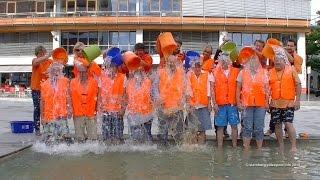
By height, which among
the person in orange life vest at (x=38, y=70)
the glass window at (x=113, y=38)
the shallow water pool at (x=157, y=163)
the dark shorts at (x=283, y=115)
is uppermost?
the glass window at (x=113, y=38)

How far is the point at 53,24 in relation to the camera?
1914 inches

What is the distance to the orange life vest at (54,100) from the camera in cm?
908

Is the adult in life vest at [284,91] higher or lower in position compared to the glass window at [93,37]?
lower

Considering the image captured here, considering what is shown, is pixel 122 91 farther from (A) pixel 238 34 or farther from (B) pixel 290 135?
(A) pixel 238 34

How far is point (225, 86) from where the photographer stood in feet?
29.8

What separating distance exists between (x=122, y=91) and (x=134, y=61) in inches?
24.8

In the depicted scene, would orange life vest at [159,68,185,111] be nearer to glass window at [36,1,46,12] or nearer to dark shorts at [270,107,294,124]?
dark shorts at [270,107,294,124]

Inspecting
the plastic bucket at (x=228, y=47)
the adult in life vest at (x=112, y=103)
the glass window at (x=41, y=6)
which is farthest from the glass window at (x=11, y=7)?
the plastic bucket at (x=228, y=47)

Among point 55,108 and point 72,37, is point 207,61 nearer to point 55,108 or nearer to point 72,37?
point 55,108

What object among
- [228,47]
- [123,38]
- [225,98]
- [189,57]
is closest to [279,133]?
[225,98]

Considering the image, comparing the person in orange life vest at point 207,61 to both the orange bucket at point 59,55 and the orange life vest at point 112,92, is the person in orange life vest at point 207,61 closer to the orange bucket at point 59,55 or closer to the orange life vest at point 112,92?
the orange life vest at point 112,92

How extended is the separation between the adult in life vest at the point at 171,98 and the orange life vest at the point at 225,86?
0.61 metres

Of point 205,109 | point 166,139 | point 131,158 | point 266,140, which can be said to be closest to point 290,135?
point 266,140

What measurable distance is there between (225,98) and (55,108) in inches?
120
